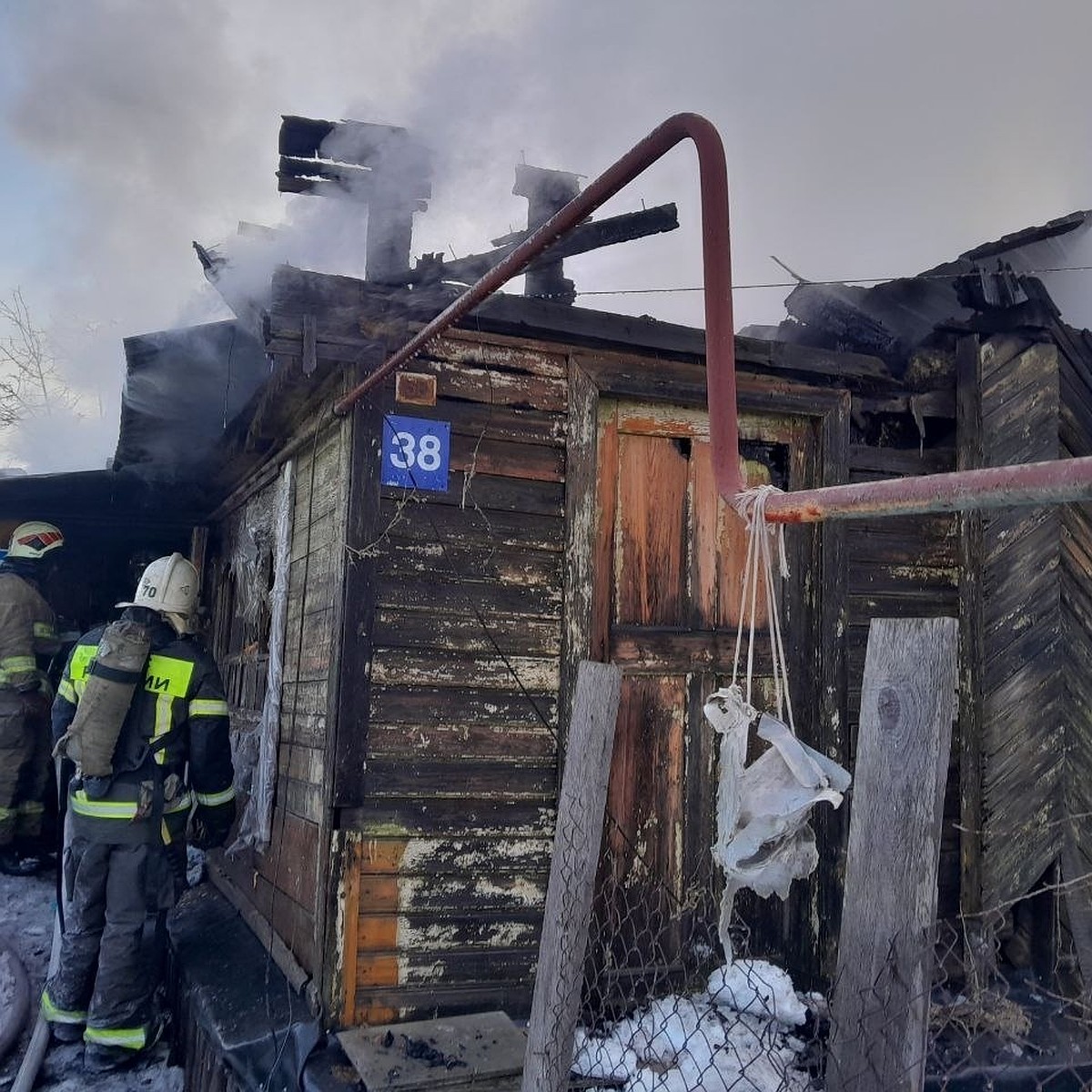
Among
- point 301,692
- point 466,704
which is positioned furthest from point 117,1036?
point 466,704

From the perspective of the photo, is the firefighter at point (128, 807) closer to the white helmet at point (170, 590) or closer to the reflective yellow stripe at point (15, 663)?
the white helmet at point (170, 590)

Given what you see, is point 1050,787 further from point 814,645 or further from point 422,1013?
point 422,1013

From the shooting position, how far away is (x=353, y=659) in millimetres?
4258

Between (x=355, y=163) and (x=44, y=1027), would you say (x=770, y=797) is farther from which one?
(x=44, y=1027)

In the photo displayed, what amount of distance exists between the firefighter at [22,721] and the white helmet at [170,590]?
291cm

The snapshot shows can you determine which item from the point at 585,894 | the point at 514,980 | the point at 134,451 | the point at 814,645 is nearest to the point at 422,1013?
the point at 514,980

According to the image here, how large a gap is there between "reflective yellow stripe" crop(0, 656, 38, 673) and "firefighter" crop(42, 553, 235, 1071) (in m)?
2.70

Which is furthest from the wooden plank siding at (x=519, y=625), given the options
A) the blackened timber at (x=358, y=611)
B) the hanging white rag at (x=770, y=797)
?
the hanging white rag at (x=770, y=797)

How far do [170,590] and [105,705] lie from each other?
794 mm

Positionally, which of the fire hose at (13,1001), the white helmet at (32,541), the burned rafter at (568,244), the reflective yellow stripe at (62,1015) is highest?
the burned rafter at (568,244)

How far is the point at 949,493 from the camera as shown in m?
1.61

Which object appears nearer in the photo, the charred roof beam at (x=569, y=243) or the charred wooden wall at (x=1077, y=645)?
the charred roof beam at (x=569, y=243)

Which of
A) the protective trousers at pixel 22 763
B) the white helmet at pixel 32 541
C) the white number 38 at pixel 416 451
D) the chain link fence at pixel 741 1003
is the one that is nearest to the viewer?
the chain link fence at pixel 741 1003

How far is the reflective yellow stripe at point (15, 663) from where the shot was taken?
7.59 m
